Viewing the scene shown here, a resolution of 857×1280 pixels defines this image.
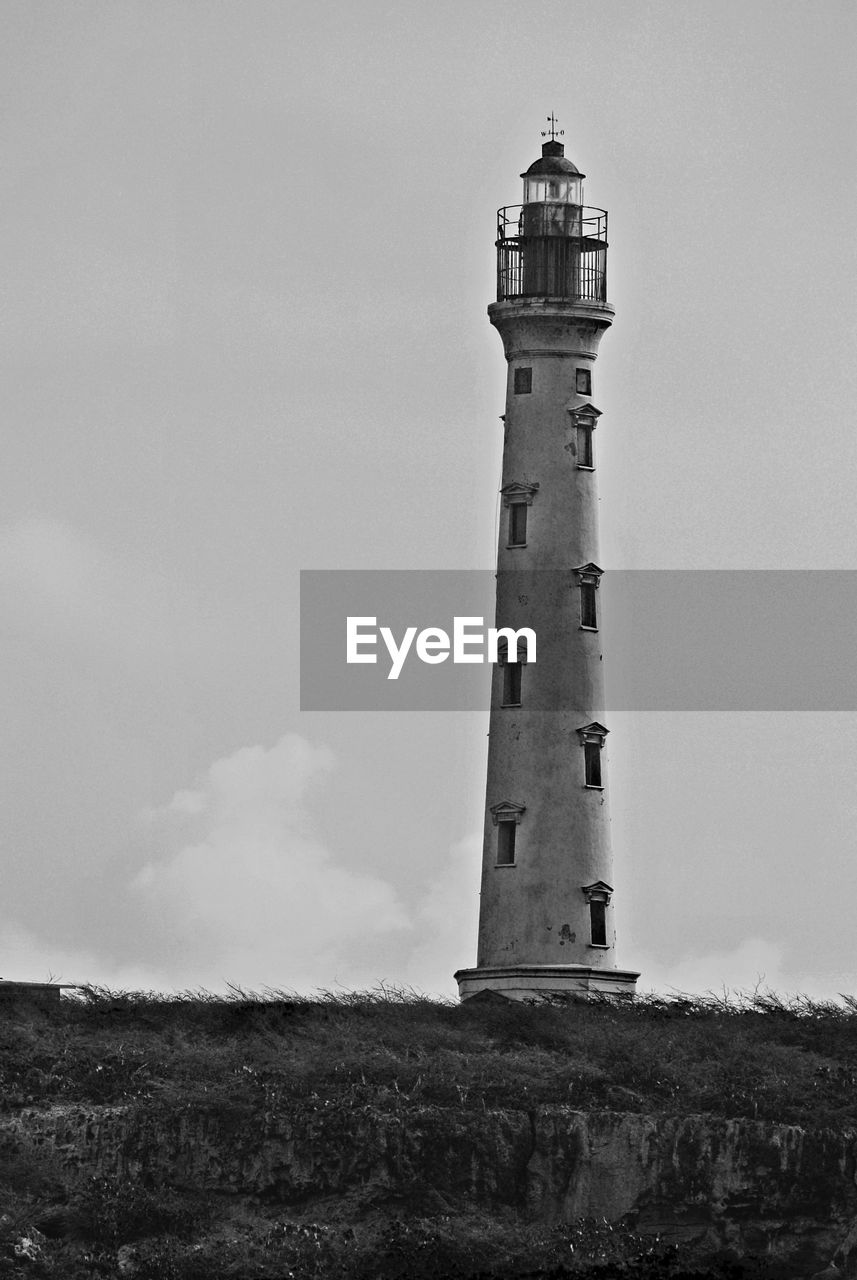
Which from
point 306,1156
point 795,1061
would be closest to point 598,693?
point 795,1061

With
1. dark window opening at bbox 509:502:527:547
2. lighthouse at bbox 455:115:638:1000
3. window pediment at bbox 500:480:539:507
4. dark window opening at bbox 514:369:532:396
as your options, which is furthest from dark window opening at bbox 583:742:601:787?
dark window opening at bbox 514:369:532:396

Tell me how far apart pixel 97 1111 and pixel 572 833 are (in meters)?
14.4

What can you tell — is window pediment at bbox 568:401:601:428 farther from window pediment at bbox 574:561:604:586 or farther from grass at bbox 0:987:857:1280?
grass at bbox 0:987:857:1280

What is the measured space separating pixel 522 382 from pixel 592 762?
741 centimetres

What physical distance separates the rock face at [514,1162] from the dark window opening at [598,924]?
37.8 ft

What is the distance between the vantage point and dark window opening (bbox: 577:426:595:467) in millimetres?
57344

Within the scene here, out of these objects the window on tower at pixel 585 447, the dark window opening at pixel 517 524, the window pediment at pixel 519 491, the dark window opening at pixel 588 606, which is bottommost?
the dark window opening at pixel 588 606

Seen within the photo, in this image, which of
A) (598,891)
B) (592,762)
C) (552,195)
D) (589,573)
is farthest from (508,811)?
(552,195)

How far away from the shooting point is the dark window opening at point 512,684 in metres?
56.6

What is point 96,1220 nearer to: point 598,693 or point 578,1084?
point 578,1084

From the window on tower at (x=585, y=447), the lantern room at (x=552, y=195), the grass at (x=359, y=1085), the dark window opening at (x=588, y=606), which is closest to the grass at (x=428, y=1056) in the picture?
the grass at (x=359, y=1085)

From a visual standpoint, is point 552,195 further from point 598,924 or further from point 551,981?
point 551,981

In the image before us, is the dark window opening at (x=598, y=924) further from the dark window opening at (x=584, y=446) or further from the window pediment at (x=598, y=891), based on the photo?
the dark window opening at (x=584, y=446)

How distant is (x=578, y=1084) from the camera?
1796 inches
